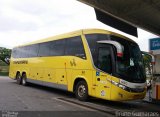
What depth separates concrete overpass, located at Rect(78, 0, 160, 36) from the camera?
14.2m

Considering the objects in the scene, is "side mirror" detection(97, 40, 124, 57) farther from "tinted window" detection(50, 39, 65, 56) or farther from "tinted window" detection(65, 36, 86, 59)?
"tinted window" detection(50, 39, 65, 56)

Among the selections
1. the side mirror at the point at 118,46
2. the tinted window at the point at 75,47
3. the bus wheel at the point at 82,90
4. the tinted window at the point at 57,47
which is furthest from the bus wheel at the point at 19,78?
the side mirror at the point at 118,46

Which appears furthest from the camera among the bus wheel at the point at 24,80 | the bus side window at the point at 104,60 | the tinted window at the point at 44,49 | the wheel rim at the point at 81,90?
the bus wheel at the point at 24,80

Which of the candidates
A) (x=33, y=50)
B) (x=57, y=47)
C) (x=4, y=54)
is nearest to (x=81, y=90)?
(x=57, y=47)

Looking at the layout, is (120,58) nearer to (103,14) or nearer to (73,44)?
(73,44)

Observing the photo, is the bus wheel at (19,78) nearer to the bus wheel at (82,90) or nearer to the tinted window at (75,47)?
the tinted window at (75,47)

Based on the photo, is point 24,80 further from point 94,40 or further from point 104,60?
point 104,60

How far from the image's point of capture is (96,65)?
1316 cm

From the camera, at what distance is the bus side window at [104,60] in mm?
12545

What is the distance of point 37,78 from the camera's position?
18.8 metres

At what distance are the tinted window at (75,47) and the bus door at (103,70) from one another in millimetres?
1152

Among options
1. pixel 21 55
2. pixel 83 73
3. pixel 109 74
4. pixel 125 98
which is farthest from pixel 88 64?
pixel 21 55

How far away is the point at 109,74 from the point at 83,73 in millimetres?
1895

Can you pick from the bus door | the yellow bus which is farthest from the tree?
the bus door
